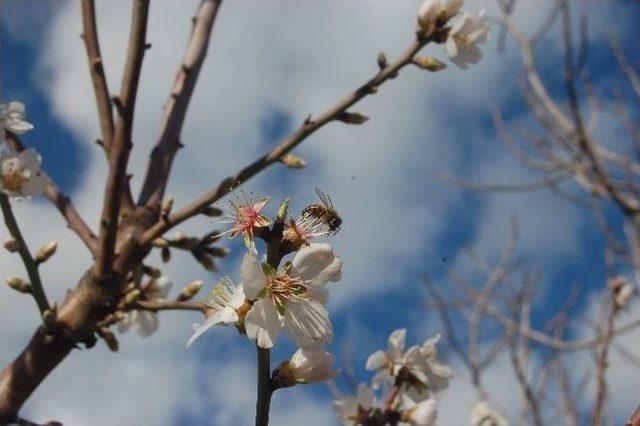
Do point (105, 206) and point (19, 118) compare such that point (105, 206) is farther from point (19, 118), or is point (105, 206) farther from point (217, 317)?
point (217, 317)

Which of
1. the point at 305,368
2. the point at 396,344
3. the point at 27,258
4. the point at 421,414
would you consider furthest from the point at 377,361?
the point at 305,368

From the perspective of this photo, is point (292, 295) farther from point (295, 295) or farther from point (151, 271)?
point (151, 271)

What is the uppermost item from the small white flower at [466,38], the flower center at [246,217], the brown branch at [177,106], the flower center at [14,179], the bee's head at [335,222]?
the brown branch at [177,106]

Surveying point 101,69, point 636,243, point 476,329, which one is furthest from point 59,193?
point 476,329

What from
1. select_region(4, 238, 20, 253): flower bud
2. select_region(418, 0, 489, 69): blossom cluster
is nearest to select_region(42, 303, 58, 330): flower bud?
select_region(4, 238, 20, 253): flower bud

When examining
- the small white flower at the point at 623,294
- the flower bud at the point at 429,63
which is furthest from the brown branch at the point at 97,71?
the small white flower at the point at 623,294

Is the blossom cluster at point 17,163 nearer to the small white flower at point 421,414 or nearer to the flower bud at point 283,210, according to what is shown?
the flower bud at point 283,210
